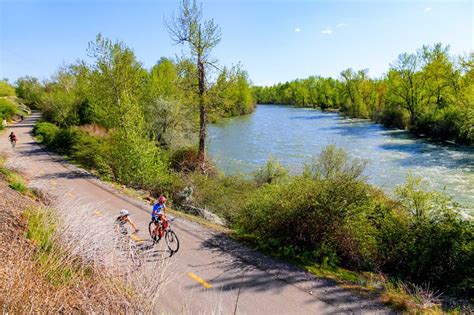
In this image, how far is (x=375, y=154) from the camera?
33094 mm

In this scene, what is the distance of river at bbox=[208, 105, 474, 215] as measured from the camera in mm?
23594

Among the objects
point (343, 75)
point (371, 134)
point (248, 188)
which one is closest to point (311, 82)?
point (343, 75)

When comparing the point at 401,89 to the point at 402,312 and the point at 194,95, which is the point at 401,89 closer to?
the point at 194,95

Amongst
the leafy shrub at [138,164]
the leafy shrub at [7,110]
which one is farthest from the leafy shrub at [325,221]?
the leafy shrub at [7,110]

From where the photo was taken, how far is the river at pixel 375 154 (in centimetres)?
2359

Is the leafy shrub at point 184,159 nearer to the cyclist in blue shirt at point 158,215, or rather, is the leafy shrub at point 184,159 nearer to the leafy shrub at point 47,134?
the cyclist in blue shirt at point 158,215

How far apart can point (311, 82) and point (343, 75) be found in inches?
1546

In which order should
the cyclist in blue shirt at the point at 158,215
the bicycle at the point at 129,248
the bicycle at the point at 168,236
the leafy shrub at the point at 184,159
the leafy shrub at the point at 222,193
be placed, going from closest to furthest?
1. the bicycle at the point at 129,248
2. the bicycle at the point at 168,236
3. the cyclist in blue shirt at the point at 158,215
4. the leafy shrub at the point at 222,193
5. the leafy shrub at the point at 184,159

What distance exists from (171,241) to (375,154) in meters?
27.9

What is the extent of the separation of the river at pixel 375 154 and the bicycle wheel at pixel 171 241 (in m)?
13.4

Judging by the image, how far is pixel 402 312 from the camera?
7293 millimetres

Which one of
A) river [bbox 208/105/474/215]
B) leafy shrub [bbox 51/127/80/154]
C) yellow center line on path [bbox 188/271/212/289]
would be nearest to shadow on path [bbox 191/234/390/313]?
yellow center line on path [bbox 188/271/212/289]

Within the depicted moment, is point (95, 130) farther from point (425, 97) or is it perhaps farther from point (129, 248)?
point (425, 97)

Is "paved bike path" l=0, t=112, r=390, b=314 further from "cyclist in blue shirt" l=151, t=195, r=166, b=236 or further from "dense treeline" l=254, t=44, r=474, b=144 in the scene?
"dense treeline" l=254, t=44, r=474, b=144
